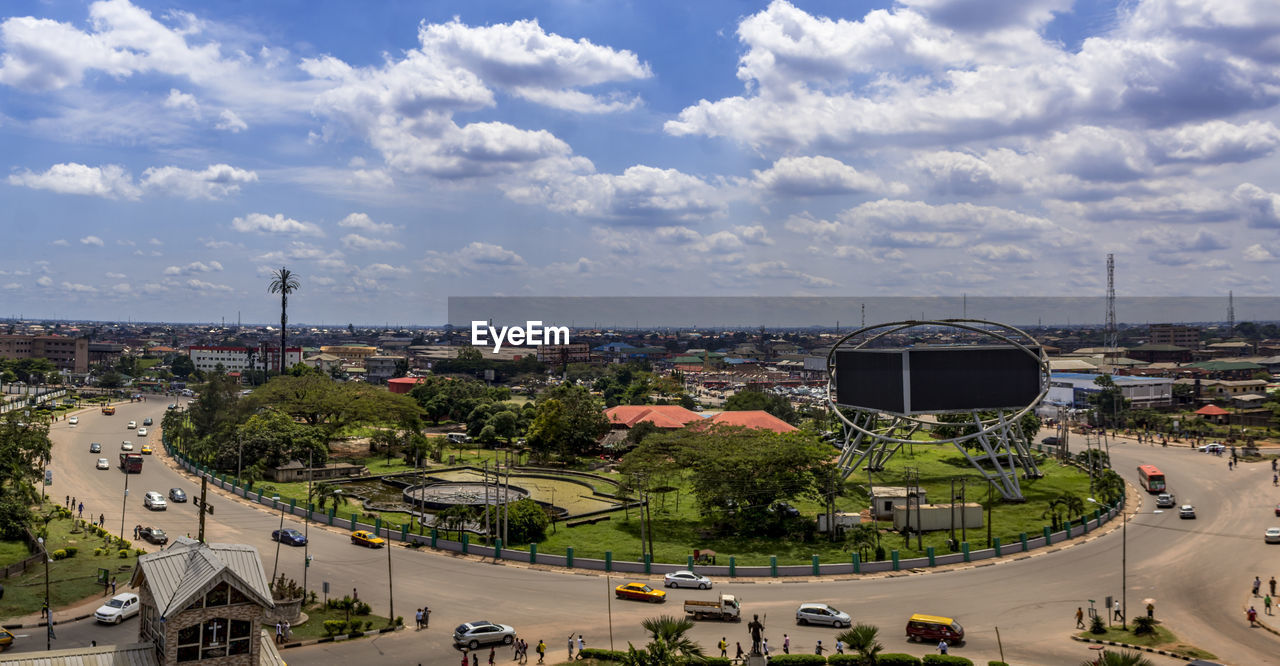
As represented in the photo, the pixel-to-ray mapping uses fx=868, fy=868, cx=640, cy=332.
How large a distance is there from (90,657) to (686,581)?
2876 cm

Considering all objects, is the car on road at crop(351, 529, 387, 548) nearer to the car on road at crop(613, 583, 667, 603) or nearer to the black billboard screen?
the car on road at crop(613, 583, 667, 603)

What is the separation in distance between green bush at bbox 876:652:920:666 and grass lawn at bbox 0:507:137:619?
34509 mm

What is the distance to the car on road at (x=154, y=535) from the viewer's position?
172ft

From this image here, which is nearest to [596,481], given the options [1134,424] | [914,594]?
[914,594]

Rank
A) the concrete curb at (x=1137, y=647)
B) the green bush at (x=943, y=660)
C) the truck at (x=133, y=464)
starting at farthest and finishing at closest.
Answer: the truck at (x=133, y=464) < the concrete curb at (x=1137, y=647) < the green bush at (x=943, y=660)

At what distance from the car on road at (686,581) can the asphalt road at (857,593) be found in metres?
0.50

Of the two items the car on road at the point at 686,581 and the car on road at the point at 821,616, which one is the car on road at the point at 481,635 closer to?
the car on road at the point at 686,581

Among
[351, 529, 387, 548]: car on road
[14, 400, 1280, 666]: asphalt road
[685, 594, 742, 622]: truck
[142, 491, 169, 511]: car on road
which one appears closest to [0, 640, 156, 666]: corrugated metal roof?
[14, 400, 1280, 666]: asphalt road

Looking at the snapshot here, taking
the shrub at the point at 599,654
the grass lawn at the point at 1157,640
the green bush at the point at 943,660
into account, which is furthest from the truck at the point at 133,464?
the grass lawn at the point at 1157,640

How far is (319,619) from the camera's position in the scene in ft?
128

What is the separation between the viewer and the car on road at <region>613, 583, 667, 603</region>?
1652 inches

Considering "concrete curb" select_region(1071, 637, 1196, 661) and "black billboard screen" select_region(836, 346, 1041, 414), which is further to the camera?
"black billboard screen" select_region(836, 346, 1041, 414)

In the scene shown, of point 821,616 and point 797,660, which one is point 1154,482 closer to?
point 821,616

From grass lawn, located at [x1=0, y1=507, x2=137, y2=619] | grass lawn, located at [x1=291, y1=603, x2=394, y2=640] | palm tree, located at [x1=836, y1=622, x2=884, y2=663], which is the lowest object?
grass lawn, located at [x1=291, y1=603, x2=394, y2=640]
